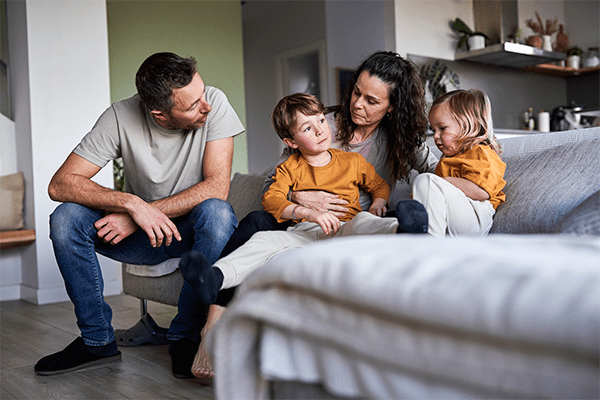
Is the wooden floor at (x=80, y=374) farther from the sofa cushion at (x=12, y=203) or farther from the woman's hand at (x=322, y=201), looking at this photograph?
the sofa cushion at (x=12, y=203)

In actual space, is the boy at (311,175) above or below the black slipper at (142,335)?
above

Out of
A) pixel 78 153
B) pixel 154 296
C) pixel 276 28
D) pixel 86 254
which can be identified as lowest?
pixel 154 296

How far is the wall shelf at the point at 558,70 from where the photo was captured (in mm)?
5316

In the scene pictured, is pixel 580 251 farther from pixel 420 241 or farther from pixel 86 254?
pixel 86 254

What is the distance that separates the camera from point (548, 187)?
1356 millimetres

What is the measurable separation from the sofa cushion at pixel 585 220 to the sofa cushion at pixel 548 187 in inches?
13.8

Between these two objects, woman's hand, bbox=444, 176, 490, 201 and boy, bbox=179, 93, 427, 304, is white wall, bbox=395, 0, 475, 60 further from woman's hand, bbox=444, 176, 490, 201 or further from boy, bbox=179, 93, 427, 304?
woman's hand, bbox=444, 176, 490, 201

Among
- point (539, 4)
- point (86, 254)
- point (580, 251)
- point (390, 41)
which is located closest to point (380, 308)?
point (580, 251)

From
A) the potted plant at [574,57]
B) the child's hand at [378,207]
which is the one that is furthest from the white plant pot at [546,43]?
the child's hand at [378,207]

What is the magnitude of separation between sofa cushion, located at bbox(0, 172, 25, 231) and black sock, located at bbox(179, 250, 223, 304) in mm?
2756

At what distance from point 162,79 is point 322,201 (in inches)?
24.4

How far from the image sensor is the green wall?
4945 mm

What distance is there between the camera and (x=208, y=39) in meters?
5.33

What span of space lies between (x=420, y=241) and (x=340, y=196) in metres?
1.14
